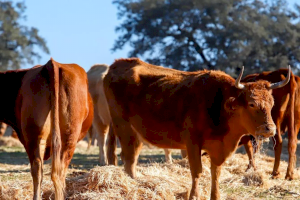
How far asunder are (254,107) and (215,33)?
2126cm

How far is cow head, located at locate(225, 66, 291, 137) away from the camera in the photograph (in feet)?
20.7

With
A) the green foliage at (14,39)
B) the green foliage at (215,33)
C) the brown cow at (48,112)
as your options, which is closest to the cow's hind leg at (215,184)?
the brown cow at (48,112)

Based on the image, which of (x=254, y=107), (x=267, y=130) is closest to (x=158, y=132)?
(x=254, y=107)

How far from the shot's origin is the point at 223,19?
27.8 metres

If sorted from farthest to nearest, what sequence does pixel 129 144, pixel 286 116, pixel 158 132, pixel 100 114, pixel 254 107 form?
pixel 100 114 → pixel 286 116 → pixel 129 144 → pixel 158 132 → pixel 254 107

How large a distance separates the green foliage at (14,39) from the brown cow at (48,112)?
26.7m

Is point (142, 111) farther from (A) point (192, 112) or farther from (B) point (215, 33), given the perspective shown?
(B) point (215, 33)

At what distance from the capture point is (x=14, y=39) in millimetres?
32906

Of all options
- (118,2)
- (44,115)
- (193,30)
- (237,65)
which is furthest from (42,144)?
(118,2)

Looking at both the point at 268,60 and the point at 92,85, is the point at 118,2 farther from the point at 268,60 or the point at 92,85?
the point at 92,85

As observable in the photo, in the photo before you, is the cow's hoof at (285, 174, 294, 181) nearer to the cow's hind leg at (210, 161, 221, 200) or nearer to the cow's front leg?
the cow's hind leg at (210, 161, 221, 200)

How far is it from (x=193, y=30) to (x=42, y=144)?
884 inches

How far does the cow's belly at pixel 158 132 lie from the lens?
7.13 meters

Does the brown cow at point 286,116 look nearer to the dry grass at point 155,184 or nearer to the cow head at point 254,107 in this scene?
the dry grass at point 155,184
